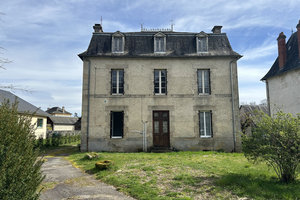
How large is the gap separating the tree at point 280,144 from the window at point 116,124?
9.11m

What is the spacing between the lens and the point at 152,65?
14.5 meters

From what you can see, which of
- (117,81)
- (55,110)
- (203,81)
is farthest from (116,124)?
(55,110)

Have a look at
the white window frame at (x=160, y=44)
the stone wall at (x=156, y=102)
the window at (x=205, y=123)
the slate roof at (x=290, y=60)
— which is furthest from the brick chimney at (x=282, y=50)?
the white window frame at (x=160, y=44)

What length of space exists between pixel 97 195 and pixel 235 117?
11.5m

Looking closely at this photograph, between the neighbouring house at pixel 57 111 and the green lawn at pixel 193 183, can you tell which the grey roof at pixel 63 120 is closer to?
the neighbouring house at pixel 57 111

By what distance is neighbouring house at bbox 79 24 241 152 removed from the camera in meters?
13.8

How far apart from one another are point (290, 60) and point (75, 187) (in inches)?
779

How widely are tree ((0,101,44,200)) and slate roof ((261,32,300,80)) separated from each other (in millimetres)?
19151

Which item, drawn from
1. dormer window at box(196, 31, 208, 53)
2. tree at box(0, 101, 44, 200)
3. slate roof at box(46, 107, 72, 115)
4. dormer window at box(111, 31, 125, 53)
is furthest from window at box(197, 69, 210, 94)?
slate roof at box(46, 107, 72, 115)

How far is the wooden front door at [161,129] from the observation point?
45.5 feet

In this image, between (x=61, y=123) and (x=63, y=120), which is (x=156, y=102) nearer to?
(x=61, y=123)

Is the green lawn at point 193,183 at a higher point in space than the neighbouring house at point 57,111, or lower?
lower

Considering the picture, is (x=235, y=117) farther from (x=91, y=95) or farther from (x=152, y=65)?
(x=91, y=95)

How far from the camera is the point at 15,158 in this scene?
3.37 meters
